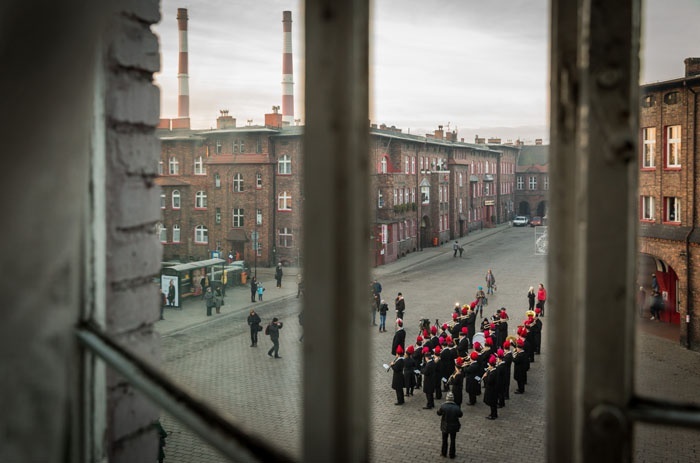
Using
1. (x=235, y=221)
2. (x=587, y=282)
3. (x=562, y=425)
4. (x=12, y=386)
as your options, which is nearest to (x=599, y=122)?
(x=587, y=282)

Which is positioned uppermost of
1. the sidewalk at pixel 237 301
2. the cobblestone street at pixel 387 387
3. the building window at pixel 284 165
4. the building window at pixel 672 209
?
the building window at pixel 284 165

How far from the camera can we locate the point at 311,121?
139 cm

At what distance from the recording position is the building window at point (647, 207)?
59.4 ft

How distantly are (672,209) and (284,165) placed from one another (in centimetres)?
1892

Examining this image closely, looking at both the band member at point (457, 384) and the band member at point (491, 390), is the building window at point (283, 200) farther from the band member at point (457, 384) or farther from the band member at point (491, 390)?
the band member at point (491, 390)

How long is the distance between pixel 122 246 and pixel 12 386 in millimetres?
720

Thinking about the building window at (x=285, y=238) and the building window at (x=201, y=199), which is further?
the building window at (x=201, y=199)

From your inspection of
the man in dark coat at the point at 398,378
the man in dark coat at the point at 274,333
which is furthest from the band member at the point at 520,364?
the man in dark coat at the point at 274,333

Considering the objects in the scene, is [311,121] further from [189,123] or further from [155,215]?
[189,123]

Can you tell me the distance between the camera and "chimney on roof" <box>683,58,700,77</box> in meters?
17.9

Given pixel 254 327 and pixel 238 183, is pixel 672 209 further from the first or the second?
pixel 238 183

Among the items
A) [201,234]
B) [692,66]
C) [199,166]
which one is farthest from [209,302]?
[692,66]

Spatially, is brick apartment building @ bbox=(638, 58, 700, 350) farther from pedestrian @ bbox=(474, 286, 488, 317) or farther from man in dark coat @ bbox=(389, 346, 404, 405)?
man in dark coat @ bbox=(389, 346, 404, 405)

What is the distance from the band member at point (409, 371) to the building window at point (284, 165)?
1956cm
